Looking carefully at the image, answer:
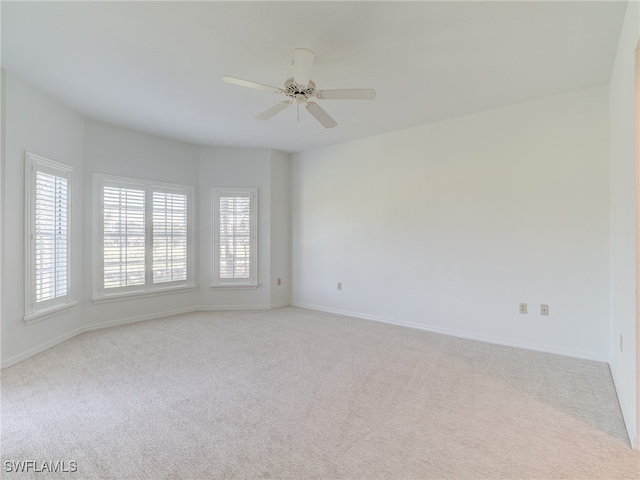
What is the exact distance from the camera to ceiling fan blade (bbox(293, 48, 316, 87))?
2281 mm

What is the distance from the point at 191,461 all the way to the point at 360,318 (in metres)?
3.46

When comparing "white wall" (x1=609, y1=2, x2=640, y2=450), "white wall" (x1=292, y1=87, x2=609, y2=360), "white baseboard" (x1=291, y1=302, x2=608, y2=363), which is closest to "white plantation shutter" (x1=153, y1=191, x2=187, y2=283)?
"white wall" (x1=292, y1=87, x2=609, y2=360)

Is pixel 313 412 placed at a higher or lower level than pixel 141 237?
lower

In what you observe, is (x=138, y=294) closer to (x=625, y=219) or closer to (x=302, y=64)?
(x=302, y=64)

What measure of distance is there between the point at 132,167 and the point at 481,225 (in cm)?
490

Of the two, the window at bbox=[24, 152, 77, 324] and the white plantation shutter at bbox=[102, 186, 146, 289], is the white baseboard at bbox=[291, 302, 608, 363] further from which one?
the window at bbox=[24, 152, 77, 324]

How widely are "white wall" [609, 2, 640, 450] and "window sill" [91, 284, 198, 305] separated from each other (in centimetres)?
531

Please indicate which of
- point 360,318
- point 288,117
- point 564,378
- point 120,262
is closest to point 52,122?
point 120,262

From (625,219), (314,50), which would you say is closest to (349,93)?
(314,50)

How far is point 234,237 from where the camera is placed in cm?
547

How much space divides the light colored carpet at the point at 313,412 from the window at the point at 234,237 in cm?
181

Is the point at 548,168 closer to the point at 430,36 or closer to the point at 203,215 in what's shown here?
the point at 430,36

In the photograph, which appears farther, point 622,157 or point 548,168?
point 548,168

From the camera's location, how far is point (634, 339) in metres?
1.93
